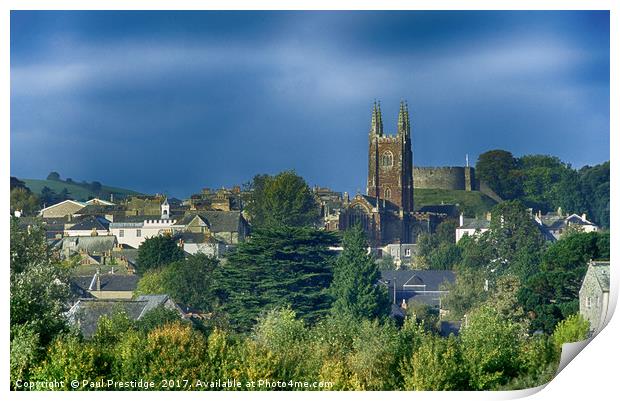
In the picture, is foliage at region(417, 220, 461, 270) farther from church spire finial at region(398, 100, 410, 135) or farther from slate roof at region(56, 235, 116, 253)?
slate roof at region(56, 235, 116, 253)

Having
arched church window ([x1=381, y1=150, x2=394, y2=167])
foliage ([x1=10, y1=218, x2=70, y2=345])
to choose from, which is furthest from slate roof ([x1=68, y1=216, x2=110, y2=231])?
arched church window ([x1=381, y1=150, x2=394, y2=167])

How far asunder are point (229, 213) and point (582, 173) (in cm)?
725

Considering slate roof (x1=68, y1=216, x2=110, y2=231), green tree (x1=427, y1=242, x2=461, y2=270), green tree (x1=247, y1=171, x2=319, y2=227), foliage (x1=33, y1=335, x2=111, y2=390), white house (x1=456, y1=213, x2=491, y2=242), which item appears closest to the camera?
foliage (x1=33, y1=335, x2=111, y2=390)

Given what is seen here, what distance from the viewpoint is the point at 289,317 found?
2705 cm

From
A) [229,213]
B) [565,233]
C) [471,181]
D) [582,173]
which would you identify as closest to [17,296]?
[229,213]

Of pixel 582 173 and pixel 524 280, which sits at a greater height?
pixel 582 173

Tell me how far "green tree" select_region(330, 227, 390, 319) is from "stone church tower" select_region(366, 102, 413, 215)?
8.55 ft

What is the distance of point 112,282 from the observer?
31250 millimetres

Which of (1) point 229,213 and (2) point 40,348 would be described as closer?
(2) point 40,348

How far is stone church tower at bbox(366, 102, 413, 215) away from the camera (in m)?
35.8

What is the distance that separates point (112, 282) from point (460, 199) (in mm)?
Result: 26882

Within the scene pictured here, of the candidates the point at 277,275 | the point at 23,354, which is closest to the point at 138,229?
the point at 277,275

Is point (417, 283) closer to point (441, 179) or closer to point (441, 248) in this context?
point (441, 248)

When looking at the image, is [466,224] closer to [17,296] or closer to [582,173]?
[582,173]
